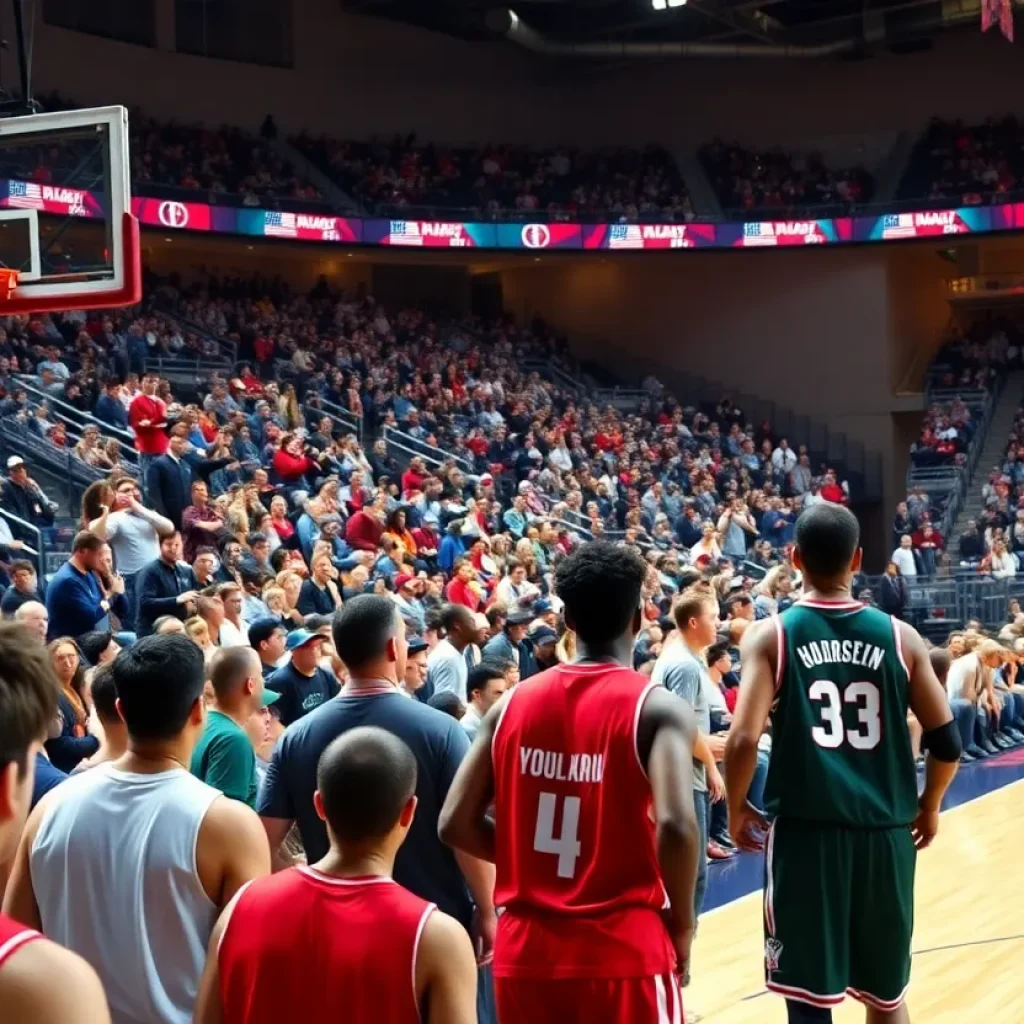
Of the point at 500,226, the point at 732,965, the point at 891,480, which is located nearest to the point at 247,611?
the point at 732,965

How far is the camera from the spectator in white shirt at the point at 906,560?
70.2ft

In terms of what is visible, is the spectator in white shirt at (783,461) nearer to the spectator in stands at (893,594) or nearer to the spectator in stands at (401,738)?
the spectator in stands at (893,594)

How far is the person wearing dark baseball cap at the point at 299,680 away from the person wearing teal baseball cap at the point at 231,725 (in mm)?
2032

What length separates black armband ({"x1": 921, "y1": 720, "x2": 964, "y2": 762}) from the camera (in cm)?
436

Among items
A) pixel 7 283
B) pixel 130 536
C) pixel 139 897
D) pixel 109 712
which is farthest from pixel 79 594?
pixel 139 897

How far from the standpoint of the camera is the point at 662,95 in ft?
103

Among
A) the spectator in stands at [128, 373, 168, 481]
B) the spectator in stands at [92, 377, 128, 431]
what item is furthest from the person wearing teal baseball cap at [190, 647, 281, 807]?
the spectator in stands at [92, 377, 128, 431]

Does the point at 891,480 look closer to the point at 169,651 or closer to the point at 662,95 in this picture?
the point at 662,95

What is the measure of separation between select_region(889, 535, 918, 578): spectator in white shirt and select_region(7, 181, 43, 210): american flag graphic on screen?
14480 mm

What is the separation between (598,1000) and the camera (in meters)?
3.22

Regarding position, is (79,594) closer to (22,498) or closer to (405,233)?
(22,498)

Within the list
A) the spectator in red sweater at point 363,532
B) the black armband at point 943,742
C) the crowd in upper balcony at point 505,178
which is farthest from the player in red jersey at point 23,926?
the crowd in upper balcony at point 505,178

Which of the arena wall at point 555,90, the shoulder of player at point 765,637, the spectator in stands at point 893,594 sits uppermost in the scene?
the arena wall at point 555,90

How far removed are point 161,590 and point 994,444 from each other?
69.0 ft
